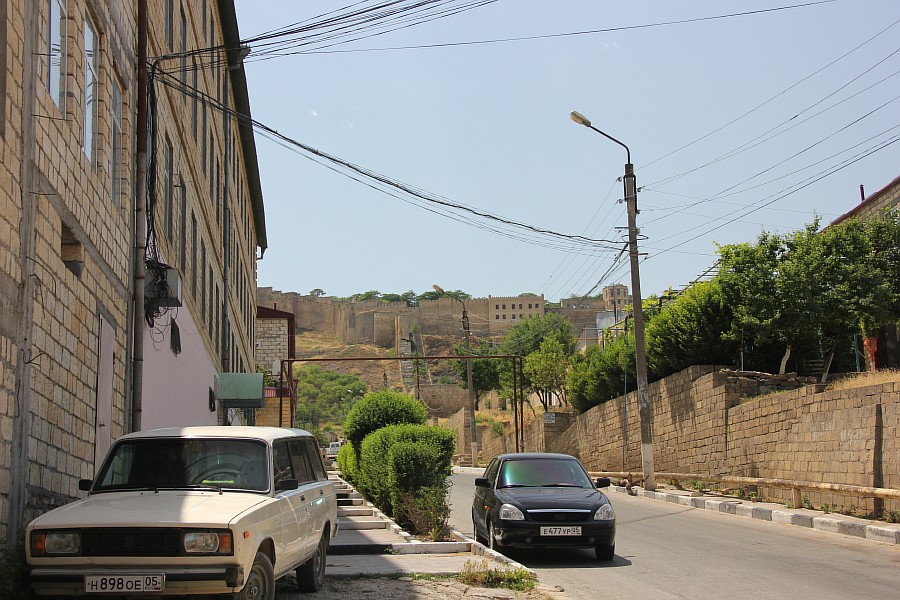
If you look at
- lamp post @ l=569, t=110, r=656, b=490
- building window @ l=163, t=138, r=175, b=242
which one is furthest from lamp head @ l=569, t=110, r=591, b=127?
building window @ l=163, t=138, r=175, b=242

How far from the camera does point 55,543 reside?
6434 mm

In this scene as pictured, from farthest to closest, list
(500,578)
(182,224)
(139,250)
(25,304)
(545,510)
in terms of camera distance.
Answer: (182,224), (139,250), (545,510), (500,578), (25,304)

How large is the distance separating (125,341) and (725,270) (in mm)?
18259

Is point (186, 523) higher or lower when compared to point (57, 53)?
lower

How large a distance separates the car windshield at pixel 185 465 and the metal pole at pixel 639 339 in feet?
63.7

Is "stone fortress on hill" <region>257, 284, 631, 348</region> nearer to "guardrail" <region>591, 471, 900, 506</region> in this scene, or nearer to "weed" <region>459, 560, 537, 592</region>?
"guardrail" <region>591, 471, 900, 506</region>

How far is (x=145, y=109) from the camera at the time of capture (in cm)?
1352

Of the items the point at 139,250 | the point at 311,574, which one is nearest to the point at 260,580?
the point at 311,574

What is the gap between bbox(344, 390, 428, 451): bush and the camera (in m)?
23.2

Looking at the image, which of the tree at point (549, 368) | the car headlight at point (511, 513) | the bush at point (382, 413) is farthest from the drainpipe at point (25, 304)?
the tree at point (549, 368)

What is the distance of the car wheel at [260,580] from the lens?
22.2ft

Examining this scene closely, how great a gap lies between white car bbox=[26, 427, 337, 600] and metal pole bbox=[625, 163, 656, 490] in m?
18.4

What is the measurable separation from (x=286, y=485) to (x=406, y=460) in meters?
7.58

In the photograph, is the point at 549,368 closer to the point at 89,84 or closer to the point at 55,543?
the point at 89,84
